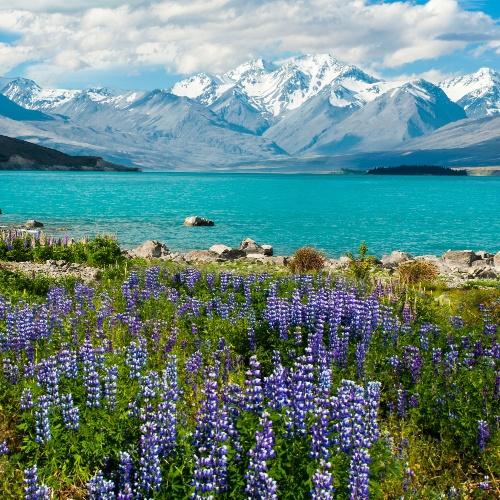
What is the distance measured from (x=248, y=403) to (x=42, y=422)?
2671mm

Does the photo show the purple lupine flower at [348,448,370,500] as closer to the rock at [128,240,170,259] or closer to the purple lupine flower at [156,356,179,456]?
the purple lupine flower at [156,356,179,456]

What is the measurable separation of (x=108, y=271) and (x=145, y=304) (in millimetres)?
6672

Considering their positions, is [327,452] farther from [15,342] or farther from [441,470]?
[15,342]

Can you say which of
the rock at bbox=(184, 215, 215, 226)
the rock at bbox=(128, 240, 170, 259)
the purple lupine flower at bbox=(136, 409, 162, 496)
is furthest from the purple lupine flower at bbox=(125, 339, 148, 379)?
the rock at bbox=(184, 215, 215, 226)

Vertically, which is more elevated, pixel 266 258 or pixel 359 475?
pixel 359 475

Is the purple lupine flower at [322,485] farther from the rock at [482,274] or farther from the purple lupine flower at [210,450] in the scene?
the rock at [482,274]

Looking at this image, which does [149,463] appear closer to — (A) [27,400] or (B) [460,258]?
(A) [27,400]

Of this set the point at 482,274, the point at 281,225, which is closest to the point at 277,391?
the point at 482,274

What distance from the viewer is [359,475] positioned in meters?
6.89

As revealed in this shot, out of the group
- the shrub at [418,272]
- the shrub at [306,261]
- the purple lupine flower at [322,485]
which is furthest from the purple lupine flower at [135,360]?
the shrub at [306,261]

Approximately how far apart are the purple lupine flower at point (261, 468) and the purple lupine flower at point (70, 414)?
8.16ft

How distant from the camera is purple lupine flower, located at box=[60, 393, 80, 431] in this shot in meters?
8.12

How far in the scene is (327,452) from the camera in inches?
273

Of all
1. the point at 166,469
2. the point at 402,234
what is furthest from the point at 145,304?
the point at 402,234
